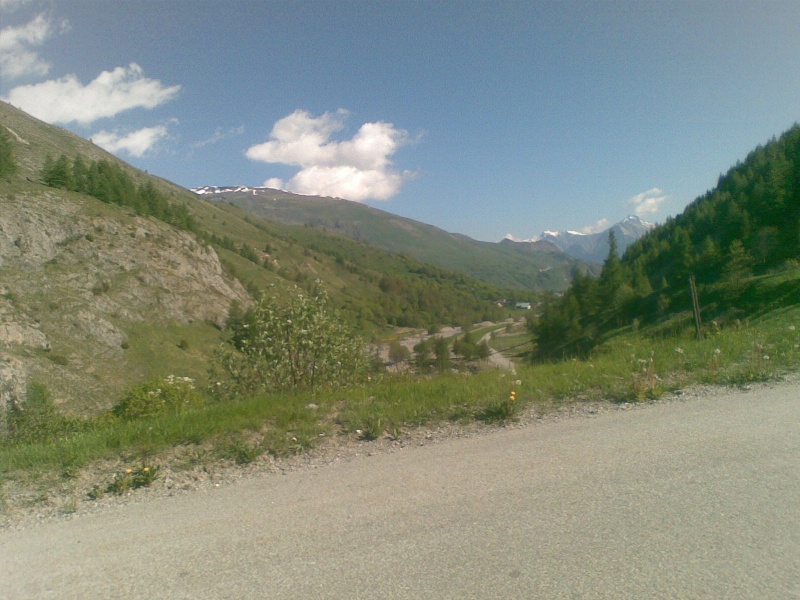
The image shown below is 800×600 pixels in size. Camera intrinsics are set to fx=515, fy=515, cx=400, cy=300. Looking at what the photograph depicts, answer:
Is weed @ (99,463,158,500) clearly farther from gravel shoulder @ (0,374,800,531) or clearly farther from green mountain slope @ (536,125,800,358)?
green mountain slope @ (536,125,800,358)

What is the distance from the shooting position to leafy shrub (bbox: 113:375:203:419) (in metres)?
9.92

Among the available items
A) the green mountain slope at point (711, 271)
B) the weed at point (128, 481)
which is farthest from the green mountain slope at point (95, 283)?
the green mountain slope at point (711, 271)

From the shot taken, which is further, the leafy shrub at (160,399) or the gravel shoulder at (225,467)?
the leafy shrub at (160,399)

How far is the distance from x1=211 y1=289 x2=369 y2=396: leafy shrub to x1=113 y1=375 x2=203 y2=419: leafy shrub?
774 millimetres

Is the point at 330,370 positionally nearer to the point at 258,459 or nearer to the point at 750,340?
the point at 258,459

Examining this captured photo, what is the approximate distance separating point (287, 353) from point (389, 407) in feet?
12.8

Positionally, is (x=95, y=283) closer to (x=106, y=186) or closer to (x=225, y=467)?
(x=106, y=186)

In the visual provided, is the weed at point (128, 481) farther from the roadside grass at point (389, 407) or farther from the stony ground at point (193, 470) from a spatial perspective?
the roadside grass at point (389, 407)

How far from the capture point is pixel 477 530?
4.03 meters

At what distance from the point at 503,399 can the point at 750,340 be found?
5.51m

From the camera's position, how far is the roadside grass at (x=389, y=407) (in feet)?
20.7

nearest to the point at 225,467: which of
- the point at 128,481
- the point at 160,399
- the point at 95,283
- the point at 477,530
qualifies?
the point at 128,481

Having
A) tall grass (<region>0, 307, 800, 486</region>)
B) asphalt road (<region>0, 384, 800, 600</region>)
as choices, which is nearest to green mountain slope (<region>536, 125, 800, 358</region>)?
tall grass (<region>0, 307, 800, 486</region>)

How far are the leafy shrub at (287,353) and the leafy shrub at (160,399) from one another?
30.5 inches
